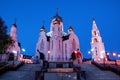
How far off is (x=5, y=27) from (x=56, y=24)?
28890mm

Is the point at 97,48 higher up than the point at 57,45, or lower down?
lower down

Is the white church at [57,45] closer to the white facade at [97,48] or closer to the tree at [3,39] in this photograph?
the white facade at [97,48]

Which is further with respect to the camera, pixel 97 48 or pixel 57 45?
pixel 57 45

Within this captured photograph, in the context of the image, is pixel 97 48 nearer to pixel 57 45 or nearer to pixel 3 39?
pixel 57 45

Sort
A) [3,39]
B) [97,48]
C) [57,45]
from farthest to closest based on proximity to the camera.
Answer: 1. [57,45]
2. [97,48]
3. [3,39]

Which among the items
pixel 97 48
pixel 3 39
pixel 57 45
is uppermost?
pixel 57 45

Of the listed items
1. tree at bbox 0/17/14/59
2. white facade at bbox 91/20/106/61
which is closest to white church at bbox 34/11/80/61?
white facade at bbox 91/20/106/61

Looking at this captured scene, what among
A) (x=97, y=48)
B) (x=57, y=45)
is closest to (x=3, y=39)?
(x=57, y=45)

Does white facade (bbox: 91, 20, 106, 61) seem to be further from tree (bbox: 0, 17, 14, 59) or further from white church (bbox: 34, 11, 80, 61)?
tree (bbox: 0, 17, 14, 59)

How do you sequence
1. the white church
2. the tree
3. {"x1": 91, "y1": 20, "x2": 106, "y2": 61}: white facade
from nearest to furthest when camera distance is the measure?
the tree, {"x1": 91, "y1": 20, "x2": 106, "y2": 61}: white facade, the white church

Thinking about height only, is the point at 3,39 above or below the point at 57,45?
below

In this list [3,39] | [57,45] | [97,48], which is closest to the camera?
[3,39]

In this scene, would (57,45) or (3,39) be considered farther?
(57,45)

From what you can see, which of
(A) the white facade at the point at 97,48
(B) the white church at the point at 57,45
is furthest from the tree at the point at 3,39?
(A) the white facade at the point at 97,48
